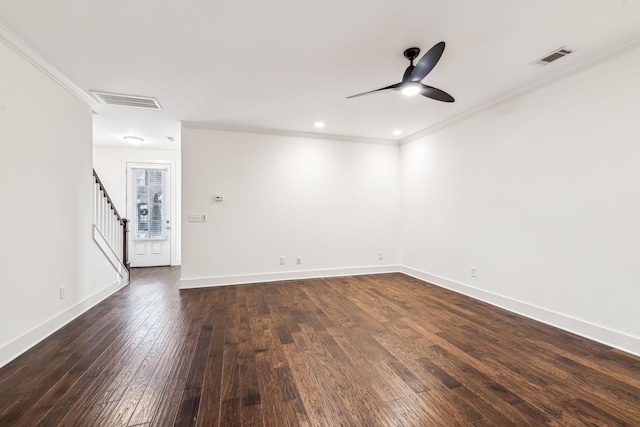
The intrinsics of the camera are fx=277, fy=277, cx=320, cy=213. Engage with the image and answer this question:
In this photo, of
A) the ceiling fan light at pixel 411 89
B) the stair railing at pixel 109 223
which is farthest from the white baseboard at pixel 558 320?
the stair railing at pixel 109 223

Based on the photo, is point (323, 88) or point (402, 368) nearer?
point (402, 368)

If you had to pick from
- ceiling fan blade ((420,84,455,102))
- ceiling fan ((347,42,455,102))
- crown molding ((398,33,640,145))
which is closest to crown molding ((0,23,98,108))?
ceiling fan ((347,42,455,102))

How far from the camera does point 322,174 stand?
5.12 m

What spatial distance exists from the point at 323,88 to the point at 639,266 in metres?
3.35

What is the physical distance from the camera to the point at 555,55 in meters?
Answer: 2.54

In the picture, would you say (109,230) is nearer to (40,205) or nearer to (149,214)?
(149,214)

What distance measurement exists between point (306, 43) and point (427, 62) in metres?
1.01

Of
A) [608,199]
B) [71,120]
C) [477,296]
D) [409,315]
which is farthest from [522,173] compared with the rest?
Answer: [71,120]

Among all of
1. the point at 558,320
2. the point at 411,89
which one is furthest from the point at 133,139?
the point at 558,320

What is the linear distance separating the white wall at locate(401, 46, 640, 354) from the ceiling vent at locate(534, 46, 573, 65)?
0.37 m

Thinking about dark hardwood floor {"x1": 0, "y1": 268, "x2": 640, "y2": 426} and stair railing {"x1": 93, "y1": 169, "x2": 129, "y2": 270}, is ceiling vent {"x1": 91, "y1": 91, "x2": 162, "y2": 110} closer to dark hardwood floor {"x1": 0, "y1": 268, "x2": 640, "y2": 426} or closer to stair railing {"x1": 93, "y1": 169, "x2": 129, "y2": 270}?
stair railing {"x1": 93, "y1": 169, "x2": 129, "y2": 270}

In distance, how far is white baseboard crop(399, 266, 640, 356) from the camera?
239cm

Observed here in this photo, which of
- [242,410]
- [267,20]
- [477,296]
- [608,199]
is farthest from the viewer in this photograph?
[477,296]

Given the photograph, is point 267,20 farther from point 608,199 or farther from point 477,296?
point 477,296
